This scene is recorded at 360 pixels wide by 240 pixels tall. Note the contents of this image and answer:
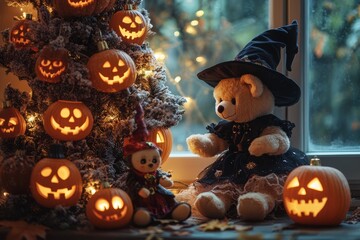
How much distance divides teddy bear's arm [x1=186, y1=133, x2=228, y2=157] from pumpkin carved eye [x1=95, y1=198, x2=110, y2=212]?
528mm

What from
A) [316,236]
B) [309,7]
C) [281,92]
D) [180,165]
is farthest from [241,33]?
[316,236]

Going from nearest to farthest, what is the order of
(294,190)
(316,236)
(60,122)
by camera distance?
(316,236) < (294,190) < (60,122)

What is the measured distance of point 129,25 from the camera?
2199 millimetres

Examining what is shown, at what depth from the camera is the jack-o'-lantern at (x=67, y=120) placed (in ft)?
6.66

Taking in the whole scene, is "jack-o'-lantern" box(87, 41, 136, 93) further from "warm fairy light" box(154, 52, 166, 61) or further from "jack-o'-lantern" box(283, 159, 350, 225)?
"jack-o'-lantern" box(283, 159, 350, 225)

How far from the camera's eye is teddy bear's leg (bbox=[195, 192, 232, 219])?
1976 mm

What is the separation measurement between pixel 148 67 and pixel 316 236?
954 mm

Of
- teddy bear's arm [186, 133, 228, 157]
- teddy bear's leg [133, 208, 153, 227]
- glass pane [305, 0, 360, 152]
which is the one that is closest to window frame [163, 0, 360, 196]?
glass pane [305, 0, 360, 152]

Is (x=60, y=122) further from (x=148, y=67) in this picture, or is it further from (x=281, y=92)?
(x=281, y=92)

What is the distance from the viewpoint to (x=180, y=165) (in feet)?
8.22

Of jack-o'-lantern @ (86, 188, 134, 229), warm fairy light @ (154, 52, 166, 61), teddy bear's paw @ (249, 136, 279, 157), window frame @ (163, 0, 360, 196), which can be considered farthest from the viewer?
warm fairy light @ (154, 52, 166, 61)

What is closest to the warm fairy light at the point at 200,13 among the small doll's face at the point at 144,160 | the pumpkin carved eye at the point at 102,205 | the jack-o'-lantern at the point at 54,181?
the small doll's face at the point at 144,160

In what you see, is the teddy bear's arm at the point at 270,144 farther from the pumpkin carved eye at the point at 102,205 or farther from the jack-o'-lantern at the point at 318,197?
the pumpkin carved eye at the point at 102,205

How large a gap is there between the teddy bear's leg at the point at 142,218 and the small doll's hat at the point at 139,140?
0.71 ft
